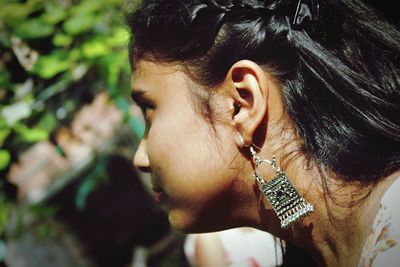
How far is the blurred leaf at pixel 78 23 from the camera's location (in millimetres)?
2504

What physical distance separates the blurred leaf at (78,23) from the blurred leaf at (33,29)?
0.12 meters

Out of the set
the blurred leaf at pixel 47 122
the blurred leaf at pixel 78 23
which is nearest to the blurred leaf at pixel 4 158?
the blurred leaf at pixel 47 122

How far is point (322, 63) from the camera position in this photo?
1.38 metres

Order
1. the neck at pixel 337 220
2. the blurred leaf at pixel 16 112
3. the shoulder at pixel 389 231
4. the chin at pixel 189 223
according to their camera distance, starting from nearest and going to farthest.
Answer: the shoulder at pixel 389 231 < the neck at pixel 337 220 < the chin at pixel 189 223 < the blurred leaf at pixel 16 112

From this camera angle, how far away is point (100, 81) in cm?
296

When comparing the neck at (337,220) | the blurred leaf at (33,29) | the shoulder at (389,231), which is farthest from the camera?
the blurred leaf at (33,29)

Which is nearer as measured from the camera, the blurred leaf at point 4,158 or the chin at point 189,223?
the chin at point 189,223

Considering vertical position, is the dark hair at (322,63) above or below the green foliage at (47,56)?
above

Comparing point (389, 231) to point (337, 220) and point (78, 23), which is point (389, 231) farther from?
point (78, 23)

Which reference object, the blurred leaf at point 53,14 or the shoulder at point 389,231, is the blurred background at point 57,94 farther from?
the shoulder at point 389,231

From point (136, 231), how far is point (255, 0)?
156 inches

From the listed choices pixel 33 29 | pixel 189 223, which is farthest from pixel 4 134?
pixel 189 223

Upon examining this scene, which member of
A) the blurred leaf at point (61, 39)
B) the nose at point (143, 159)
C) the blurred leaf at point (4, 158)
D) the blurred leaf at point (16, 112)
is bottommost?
the blurred leaf at point (4, 158)

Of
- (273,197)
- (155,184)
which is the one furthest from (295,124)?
(155,184)
